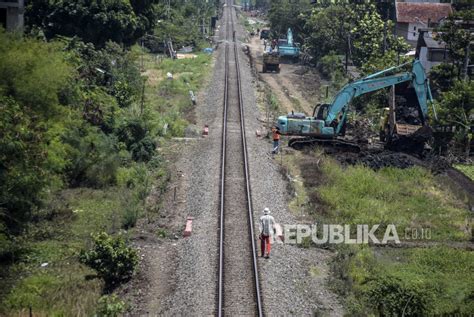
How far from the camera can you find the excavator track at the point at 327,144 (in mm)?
25969

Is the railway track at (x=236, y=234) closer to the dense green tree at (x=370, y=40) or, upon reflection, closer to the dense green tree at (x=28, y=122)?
the dense green tree at (x=28, y=122)

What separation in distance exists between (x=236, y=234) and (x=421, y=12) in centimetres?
4411

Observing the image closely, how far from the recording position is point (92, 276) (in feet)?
48.4

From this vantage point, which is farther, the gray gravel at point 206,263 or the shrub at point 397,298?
the gray gravel at point 206,263

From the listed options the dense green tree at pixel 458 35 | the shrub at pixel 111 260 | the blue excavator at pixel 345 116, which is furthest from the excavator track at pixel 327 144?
the shrub at pixel 111 260

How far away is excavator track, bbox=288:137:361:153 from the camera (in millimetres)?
25969

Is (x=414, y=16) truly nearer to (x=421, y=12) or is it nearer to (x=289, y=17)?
(x=421, y=12)

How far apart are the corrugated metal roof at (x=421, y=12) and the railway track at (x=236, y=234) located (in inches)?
1179

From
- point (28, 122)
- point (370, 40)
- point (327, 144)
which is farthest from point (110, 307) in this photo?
point (370, 40)

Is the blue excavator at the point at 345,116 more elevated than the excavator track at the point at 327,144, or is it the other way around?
the blue excavator at the point at 345,116

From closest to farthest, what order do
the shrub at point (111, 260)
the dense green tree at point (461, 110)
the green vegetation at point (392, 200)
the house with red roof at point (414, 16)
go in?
the shrub at point (111, 260), the green vegetation at point (392, 200), the dense green tree at point (461, 110), the house with red roof at point (414, 16)

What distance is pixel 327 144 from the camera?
26.3m

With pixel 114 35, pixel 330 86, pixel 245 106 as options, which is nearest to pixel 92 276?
pixel 245 106

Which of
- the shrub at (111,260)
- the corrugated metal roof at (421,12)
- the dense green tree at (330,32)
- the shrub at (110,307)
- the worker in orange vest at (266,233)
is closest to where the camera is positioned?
the shrub at (110,307)
